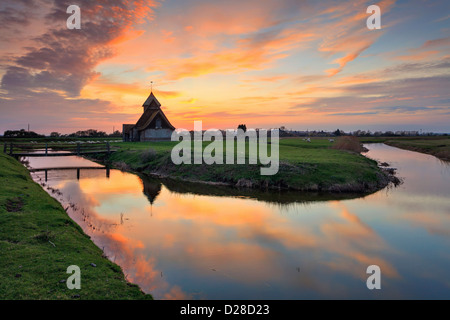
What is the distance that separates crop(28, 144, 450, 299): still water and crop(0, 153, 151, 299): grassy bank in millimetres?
1354

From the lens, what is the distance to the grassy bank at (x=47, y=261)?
24.8 feet

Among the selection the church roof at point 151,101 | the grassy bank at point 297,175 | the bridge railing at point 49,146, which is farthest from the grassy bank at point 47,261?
the church roof at point 151,101

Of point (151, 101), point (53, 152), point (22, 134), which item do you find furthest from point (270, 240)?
point (22, 134)

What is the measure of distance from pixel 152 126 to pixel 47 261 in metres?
63.0

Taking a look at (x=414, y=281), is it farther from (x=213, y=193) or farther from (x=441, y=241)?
(x=213, y=193)

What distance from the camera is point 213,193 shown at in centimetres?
2698

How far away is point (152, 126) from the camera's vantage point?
69812 mm

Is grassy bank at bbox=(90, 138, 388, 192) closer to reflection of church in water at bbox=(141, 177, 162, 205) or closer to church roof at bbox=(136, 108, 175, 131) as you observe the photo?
reflection of church in water at bbox=(141, 177, 162, 205)

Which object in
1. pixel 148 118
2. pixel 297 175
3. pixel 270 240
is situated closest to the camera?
pixel 270 240

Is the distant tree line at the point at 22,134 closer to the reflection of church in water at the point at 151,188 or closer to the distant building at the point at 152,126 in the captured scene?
the distant building at the point at 152,126

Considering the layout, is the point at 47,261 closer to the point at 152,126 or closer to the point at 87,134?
the point at 152,126

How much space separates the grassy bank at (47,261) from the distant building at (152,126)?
187 feet

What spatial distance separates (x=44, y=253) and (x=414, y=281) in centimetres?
Answer: 1325
